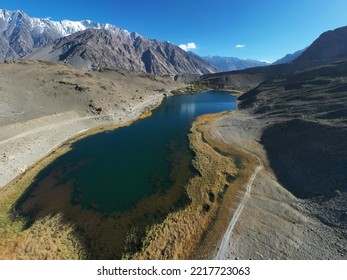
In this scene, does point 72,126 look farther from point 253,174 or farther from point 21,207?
point 253,174

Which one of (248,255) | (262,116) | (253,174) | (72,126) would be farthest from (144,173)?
(262,116)

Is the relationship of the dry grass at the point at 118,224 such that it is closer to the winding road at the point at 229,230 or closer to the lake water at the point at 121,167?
the winding road at the point at 229,230

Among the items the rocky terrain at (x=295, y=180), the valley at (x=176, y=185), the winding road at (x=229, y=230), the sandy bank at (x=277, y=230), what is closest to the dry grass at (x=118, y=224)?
the valley at (x=176, y=185)

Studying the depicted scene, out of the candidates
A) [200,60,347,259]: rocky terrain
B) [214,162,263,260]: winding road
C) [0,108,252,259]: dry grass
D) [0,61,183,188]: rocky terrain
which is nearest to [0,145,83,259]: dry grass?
[0,108,252,259]: dry grass

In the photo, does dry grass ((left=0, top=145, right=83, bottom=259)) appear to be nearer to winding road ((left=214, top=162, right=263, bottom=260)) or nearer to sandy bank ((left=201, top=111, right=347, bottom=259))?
winding road ((left=214, top=162, right=263, bottom=260))

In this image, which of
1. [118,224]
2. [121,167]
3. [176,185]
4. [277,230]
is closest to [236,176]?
[176,185]

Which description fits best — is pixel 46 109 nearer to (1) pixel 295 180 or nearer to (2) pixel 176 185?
(2) pixel 176 185
